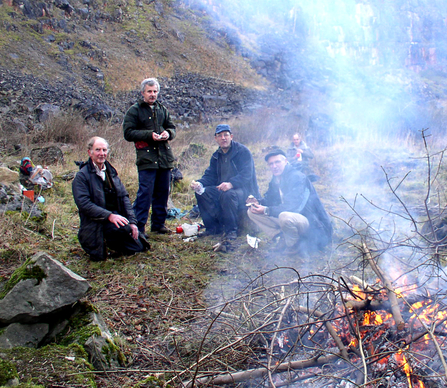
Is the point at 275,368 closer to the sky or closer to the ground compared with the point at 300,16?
closer to the ground

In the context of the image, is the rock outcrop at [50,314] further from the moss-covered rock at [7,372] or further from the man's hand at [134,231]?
the man's hand at [134,231]

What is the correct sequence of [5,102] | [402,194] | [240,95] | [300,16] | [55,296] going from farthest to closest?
1. [300,16]
2. [240,95]
3. [5,102]
4. [402,194]
5. [55,296]

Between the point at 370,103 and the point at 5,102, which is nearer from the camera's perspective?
the point at 5,102

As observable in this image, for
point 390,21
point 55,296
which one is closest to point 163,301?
point 55,296

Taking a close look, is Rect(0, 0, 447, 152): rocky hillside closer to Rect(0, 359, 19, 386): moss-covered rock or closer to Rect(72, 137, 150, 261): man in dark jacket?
Rect(72, 137, 150, 261): man in dark jacket

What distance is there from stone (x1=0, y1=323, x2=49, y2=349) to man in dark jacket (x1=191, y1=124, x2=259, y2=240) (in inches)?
108

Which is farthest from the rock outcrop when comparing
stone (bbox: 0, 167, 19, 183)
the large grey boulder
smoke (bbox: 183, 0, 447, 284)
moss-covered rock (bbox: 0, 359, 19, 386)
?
smoke (bbox: 183, 0, 447, 284)

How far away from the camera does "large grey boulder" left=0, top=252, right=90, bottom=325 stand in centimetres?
202

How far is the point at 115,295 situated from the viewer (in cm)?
302

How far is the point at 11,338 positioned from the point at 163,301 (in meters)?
1.25

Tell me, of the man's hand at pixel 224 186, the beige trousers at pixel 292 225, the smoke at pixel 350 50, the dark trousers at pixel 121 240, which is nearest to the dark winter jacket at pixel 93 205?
the dark trousers at pixel 121 240

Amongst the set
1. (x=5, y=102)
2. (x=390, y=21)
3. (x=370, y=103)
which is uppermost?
(x=390, y=21)

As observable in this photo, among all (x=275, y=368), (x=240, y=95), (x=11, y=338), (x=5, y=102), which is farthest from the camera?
(x=240, y=95)

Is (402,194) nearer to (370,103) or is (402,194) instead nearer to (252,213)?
(252,213)
